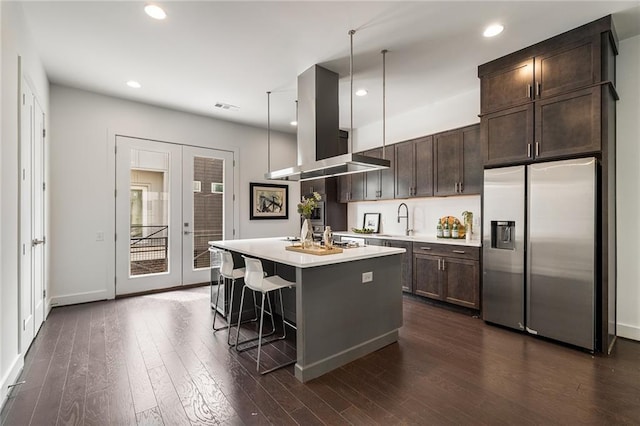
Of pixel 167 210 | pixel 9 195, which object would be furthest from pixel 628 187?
pixel 167 210

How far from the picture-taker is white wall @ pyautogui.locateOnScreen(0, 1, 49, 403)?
6.98ft

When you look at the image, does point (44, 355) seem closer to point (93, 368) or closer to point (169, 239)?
point (93, 368)

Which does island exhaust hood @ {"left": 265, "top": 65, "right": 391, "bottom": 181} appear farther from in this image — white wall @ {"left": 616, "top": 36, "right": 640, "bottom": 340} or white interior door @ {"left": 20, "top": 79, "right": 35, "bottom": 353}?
white wall @ {"left": 616, "top": 36, "right": 640, "bottom": 340}

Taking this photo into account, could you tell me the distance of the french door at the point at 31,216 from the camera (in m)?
2.71

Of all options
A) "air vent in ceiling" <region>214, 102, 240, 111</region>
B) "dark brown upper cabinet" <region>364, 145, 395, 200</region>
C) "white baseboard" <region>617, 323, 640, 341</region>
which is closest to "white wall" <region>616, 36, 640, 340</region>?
"white baseboard" <region>617, 323, 640, 341</region>

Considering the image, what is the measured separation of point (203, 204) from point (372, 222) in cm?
313

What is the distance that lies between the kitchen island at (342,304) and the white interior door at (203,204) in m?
2.57

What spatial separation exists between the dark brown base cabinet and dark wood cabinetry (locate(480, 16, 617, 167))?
1221 millimetres

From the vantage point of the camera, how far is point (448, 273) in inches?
159

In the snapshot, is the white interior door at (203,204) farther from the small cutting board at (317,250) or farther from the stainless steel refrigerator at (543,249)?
the stainless steel refrigerator at (543,249)

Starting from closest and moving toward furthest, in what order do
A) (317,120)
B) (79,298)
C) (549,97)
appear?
(549,97)
(317,120)
(79,298)

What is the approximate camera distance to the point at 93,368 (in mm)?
2543

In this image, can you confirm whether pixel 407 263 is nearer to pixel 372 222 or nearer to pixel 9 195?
pixel 372 222

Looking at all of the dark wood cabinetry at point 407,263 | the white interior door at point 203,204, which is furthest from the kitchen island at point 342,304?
the white interior door at point 203,204
